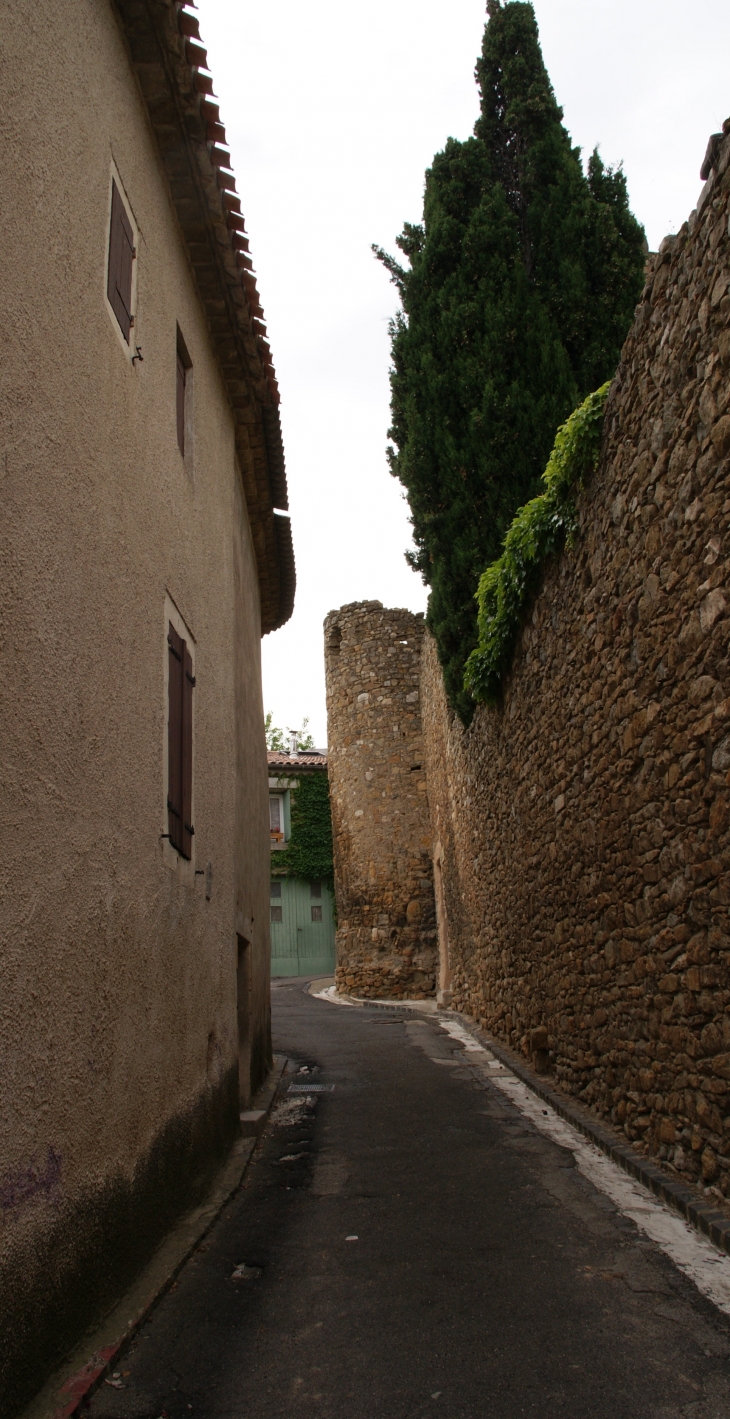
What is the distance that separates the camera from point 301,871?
27234 millimetres

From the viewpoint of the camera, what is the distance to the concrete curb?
13.7ft

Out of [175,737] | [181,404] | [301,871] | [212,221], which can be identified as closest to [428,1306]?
[175,737]

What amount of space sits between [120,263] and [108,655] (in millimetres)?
1906

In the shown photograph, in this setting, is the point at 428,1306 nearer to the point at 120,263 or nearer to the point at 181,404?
the point at 120,263

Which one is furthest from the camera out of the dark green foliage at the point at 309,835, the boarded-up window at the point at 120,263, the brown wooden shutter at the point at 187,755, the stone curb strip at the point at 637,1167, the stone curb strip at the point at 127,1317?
the dark green foliage at the point at 309,835

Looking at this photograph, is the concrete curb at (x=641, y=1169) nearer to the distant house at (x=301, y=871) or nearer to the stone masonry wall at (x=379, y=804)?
the stone masonry wall at (x=379, y=804)

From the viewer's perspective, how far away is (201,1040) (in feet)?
18.7

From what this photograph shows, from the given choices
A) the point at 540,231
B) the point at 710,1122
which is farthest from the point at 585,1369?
the point at 540,231

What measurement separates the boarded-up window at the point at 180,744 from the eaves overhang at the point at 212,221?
8.28ft

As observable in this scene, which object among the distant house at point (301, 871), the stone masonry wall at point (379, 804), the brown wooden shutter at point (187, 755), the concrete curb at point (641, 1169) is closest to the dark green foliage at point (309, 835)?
the distant house at point (301, 871)

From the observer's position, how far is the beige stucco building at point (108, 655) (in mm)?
3070

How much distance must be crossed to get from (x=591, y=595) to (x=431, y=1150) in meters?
3.63

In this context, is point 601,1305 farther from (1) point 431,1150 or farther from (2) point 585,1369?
(1) point 431,1150

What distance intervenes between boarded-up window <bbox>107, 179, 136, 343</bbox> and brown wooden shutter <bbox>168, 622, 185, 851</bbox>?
156cm
